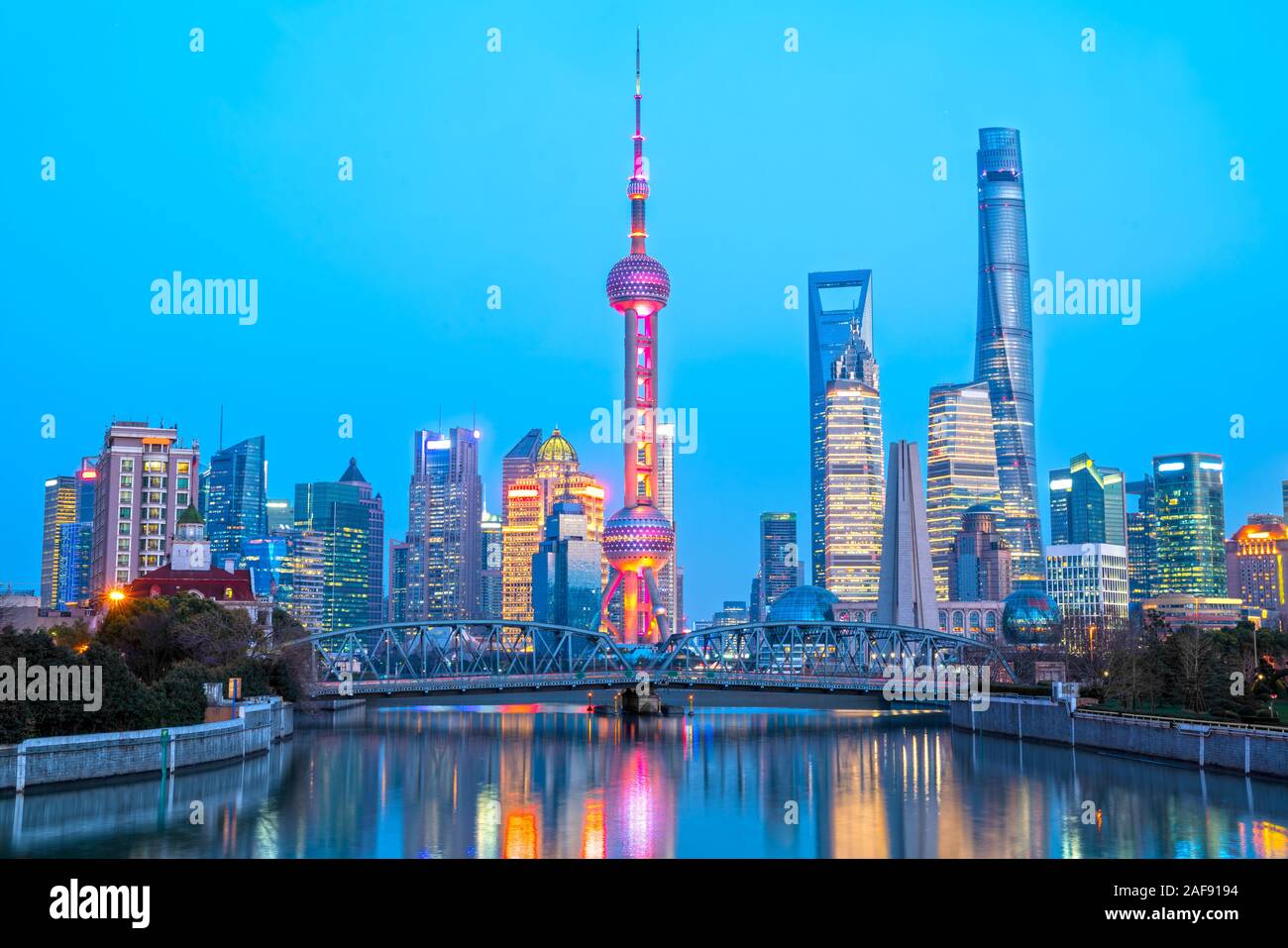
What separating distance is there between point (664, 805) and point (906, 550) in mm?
127583

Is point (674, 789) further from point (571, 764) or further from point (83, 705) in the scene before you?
point (83, 705)

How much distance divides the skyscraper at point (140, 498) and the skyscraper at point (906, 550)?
87.2m

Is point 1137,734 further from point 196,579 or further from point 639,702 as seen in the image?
point 196,579

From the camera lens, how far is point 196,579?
134 meters

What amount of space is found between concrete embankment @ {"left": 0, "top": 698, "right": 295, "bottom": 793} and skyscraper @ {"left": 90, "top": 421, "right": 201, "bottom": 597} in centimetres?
8824

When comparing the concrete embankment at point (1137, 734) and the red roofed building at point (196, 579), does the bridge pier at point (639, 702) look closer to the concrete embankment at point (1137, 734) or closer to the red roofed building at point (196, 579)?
the concrete embankment at point (1137, 734)

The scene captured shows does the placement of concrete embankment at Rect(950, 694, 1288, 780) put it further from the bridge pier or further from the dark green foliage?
the dark green foliage

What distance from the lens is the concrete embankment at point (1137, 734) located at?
65.8 meters

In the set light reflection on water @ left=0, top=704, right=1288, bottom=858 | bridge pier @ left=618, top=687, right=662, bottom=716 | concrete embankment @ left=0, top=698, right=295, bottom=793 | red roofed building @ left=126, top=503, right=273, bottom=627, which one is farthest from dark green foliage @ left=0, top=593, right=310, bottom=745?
bridge pier @ left=618, top=687, right=662, bottom=716

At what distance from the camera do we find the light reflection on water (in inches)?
1917

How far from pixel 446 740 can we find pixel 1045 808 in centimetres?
5275

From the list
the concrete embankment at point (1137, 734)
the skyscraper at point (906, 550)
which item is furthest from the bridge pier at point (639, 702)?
the skyscraper at point (906, 550)
